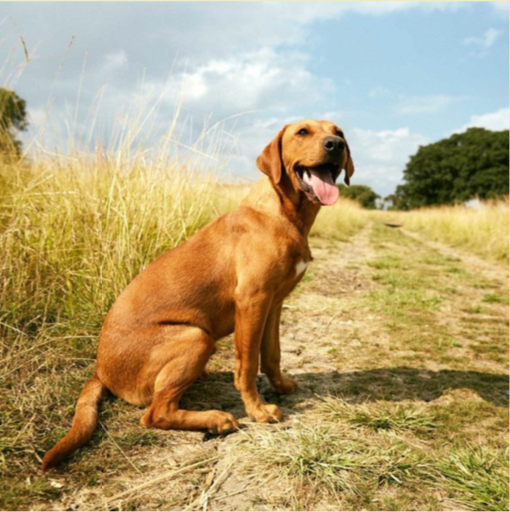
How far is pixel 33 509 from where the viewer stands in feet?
5.85

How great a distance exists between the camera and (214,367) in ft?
10.9

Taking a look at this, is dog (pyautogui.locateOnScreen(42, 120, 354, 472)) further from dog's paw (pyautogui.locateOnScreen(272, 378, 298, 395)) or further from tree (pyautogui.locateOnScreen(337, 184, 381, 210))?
tree (pyautogui.locateOnScreen(337, 184, 381, 210))

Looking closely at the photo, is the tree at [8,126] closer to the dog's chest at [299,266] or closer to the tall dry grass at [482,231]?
the dog's chest at [299,266]

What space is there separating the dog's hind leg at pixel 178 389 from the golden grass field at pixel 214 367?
0.08 metres

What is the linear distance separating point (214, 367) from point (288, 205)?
1401mm

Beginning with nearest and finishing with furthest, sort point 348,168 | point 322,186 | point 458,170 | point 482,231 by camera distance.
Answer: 1. point 322,186
2. point 348,168
3. point 482,231
4. point 458,170

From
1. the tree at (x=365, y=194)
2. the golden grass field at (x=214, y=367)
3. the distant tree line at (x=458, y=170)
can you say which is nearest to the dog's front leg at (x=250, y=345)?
the golden grass field at (x=214, y=367)

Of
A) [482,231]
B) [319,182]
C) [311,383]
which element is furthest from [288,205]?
[482,231]

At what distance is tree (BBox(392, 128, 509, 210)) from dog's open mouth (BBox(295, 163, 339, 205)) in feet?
131

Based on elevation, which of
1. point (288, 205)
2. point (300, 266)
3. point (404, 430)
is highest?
point (288, 205)

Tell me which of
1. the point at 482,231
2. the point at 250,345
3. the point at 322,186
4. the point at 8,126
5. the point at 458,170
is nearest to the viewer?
the point at 250,345

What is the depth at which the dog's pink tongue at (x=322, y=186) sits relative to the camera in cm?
257

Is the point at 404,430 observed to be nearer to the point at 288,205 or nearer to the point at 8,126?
the point at 288,205

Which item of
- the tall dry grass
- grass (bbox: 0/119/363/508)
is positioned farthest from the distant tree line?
grass (bbox: 0/119/363/508)
